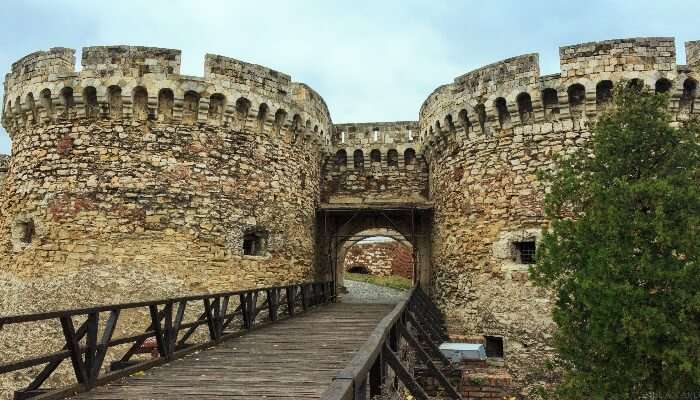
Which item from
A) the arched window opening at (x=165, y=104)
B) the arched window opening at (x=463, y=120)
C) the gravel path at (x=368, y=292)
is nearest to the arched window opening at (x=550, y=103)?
the arched window opening at (x=463, y=120)

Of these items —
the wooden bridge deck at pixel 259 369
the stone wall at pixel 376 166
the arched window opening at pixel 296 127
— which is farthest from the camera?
the stone wall at pixel 376 166

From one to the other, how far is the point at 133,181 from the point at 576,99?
26.1 ft

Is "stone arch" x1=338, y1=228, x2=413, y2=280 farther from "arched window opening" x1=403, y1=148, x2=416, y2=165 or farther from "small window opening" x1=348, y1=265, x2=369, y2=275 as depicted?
"arched window opening" x1=403, y1=148, x2=416, y2=165

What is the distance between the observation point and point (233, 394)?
3945mm

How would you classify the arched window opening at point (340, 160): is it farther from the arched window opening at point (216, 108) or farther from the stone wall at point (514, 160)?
the arched window opening at point (216, 108)

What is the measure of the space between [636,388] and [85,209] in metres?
8.52

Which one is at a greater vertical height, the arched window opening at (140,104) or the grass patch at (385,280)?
the arched window opening at (140,104)

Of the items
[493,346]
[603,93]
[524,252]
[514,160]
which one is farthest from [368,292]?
[603,93]

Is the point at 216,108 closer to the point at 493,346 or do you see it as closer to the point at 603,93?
the point at 493,346

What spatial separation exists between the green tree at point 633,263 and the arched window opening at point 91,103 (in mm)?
7709

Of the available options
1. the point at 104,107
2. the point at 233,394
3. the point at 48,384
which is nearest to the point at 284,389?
the point at 233,394

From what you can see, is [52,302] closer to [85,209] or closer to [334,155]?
[85,209]

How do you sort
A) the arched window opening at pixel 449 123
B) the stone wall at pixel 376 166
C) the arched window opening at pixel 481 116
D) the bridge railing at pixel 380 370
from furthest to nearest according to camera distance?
1. the stone wall at pixel 376 166
2. the arched window opening at pixel 449 123
3. the arched window opening at pixel 481 116
4. the bridge railing at pixel 380 370

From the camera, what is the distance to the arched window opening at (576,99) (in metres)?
9.45
